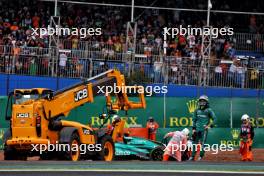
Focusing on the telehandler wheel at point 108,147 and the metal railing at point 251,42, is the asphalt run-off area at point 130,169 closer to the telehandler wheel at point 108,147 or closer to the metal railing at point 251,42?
the telehandler wheel at point 108,147

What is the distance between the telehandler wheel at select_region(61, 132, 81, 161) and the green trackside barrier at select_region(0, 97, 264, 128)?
25.3ft

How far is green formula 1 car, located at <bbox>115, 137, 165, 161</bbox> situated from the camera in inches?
872

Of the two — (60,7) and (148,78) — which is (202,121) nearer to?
(148,78)

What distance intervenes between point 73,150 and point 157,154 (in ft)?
11.0

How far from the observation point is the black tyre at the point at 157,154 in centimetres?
2233

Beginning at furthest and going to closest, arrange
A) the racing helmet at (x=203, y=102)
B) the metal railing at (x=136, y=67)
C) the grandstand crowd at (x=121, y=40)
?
the grandstand crowd at (x=121, y=40)
the metal railing at (x=136, y=67)
the racing helmet at (x=203, y=102)

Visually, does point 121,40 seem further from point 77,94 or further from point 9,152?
point 9,152

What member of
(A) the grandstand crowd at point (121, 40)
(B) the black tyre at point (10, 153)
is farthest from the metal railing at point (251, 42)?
(B) the black tyre at point (10, 153)

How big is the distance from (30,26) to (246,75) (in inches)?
345

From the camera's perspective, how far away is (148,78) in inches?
1201

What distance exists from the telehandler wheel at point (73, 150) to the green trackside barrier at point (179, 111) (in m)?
7.71

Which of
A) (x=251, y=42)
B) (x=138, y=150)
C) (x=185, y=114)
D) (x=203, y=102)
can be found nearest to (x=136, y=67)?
(x=185, y=114)

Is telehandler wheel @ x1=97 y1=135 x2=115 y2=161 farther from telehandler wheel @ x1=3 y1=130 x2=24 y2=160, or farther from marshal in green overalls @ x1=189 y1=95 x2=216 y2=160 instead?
marshal in green overalls @ x1=189 y1=95 x2=216 y2=160

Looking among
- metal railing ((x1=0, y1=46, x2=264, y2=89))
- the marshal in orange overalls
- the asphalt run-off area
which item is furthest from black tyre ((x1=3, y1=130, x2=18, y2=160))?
metal railing ((x1=0, y1=46, x2=264, y2=89))
